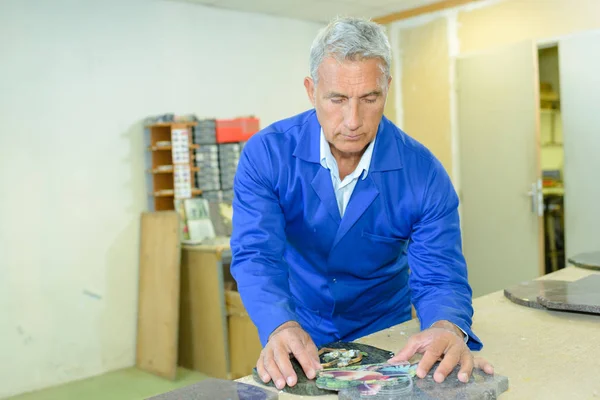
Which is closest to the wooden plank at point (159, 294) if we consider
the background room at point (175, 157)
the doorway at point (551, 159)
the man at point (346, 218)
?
the background room at point (175, 157)

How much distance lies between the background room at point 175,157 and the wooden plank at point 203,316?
1cm

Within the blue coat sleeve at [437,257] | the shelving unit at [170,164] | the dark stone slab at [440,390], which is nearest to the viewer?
the dark stone slab at [440,390]

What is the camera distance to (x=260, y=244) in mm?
1534

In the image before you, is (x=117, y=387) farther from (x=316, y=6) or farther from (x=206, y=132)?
(x=316, y=6)

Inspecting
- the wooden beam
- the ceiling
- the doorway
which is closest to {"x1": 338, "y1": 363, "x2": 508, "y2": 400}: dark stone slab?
the ceiling

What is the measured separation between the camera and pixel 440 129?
528cm

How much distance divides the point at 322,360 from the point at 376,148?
629 millimetres

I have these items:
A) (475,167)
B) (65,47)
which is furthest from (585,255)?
(65,47)

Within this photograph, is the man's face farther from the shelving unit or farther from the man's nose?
the shelving unit

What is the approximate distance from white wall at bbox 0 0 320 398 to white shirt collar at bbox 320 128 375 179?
2810mm

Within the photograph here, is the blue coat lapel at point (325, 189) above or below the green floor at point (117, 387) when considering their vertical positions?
above

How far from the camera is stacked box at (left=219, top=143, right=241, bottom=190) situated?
4.45 metres

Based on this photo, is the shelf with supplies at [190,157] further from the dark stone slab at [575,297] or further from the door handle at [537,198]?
the dark stone slab at [575,297]

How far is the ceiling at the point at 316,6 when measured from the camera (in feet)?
15.4
